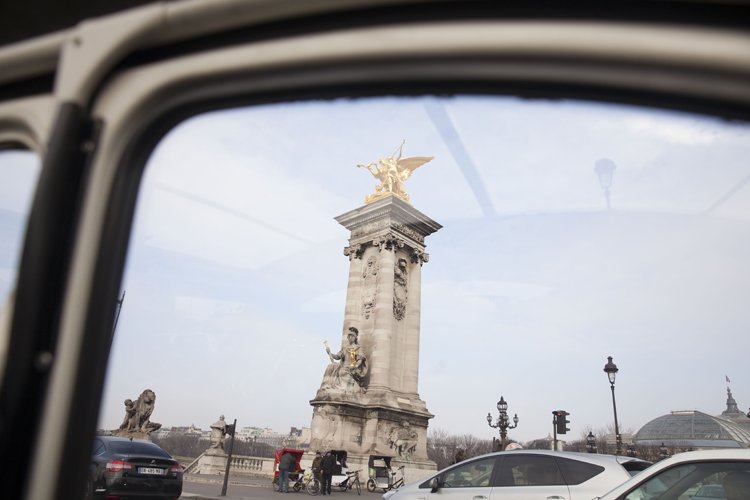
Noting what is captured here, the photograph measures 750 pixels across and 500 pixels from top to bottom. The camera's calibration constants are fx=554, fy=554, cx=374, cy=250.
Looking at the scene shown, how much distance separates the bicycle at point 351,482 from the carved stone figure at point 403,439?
192cm

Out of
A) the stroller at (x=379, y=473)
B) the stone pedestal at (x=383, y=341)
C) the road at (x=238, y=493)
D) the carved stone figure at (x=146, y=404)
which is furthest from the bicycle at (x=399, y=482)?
the carved stone figure at (x=146, y=404)

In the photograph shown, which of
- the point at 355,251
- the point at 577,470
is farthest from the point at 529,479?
the point at 355,251

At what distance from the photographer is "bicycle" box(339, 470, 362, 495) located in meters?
17.8

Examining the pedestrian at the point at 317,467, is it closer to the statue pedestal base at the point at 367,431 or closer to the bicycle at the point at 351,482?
the bicycle at the point at 351,482

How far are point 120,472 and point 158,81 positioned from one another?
7.57 meters

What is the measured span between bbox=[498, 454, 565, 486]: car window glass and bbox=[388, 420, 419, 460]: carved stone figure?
12.7 m

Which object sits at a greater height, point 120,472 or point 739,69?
point 739,69

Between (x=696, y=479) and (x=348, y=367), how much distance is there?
15677mm

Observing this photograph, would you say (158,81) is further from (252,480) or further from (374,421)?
(252,480)

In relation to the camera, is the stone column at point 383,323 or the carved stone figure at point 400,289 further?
the carved stone figure at point 400,289

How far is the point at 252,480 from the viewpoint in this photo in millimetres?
21797

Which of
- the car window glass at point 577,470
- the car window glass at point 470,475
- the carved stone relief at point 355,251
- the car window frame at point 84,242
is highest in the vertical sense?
the carved stone relief at point 355,251

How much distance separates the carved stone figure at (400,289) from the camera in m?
21.7

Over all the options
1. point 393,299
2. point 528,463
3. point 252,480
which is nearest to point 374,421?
point 393,299
